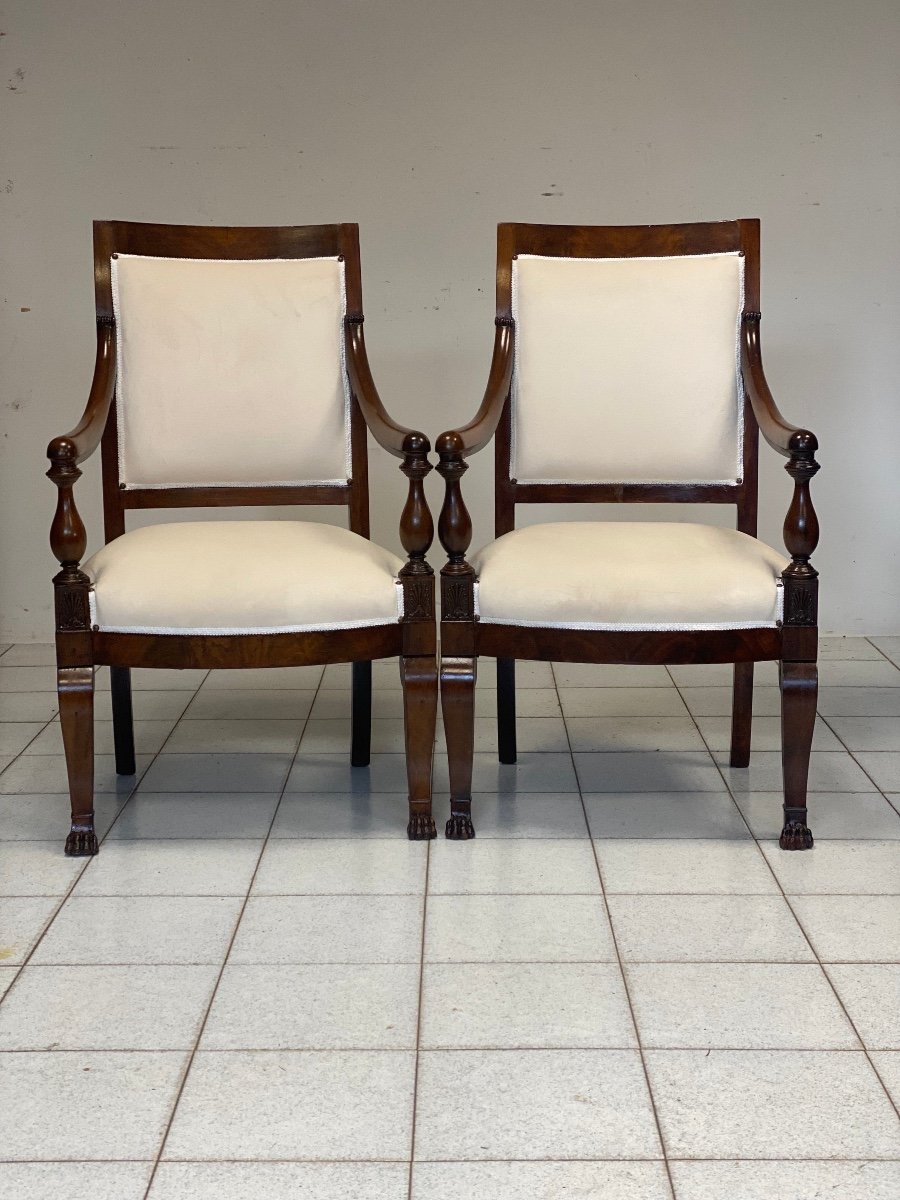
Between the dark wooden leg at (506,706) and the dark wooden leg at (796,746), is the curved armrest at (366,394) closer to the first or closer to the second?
the dark wooden leg at (506,706)

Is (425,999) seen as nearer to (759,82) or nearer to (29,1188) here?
(29,1188)

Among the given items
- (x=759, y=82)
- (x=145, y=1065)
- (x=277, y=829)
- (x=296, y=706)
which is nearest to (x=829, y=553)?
(x=759, y=82)

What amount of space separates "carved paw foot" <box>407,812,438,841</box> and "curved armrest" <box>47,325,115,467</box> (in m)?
0.82

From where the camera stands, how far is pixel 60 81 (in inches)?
143

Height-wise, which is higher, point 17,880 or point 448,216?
point 448,216

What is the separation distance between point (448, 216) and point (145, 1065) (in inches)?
103

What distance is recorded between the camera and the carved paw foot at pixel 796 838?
2.28 meters

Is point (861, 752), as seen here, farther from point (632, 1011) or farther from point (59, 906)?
point (59, 906)

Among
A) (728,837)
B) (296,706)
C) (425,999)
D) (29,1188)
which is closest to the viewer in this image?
(29,1188)

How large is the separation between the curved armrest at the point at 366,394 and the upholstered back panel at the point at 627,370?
0.28m

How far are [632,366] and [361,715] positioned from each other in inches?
33.5

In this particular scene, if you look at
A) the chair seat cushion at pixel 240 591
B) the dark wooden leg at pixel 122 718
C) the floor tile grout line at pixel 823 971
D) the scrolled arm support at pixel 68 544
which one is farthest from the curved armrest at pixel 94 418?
the floor tile grout line at pixel 823 971

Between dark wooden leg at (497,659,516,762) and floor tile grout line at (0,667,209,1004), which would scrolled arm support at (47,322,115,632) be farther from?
dark wooden leg at (497,659,516,762)

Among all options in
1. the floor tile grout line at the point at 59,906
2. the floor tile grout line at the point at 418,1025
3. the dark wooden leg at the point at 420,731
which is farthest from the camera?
the dark wooden leg at the point at 420,731
